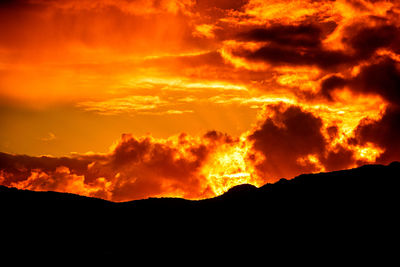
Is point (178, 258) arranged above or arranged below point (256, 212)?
below

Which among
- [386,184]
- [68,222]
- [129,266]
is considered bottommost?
[129,266]

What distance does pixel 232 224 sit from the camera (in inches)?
6959

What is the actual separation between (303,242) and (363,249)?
1852 cm

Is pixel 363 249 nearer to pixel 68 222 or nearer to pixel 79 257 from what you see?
A: pixel 79 257

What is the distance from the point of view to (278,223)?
171m

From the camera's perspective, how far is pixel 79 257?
5551 inches

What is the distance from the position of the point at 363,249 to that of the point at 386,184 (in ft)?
143

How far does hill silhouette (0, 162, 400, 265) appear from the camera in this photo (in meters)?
150

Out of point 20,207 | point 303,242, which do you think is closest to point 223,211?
point 303,242

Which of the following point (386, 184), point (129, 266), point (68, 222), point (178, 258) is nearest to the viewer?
point (129, 266)

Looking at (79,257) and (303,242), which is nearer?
(79,257)

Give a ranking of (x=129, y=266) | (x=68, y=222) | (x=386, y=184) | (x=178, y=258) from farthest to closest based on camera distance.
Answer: (x=386, y=184) < (x=68, y=222) < (x=178, y=258) < (x=129, y=266)

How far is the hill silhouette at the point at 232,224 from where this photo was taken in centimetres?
14988

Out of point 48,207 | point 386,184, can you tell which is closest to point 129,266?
point 48,207
